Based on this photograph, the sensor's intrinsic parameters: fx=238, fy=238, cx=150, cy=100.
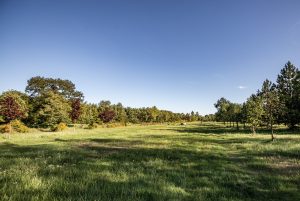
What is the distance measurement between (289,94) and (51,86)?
81.2m

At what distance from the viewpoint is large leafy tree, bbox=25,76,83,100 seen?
3396 inches

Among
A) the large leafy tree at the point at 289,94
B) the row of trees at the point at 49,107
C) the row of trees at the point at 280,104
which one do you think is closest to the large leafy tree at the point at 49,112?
the row of trees at the point at 49,107

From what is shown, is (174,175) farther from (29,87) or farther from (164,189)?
(29,87)

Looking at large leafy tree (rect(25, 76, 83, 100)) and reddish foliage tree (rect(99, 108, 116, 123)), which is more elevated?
large leafy tree (rect(25, 76, 83, 100))

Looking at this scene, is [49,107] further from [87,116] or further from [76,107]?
[87,116]

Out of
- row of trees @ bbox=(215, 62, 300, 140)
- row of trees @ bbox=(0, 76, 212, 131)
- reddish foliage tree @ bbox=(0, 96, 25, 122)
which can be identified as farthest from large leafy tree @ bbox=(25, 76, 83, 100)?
row of trees @ bbox=(215, 62, 300, 140)

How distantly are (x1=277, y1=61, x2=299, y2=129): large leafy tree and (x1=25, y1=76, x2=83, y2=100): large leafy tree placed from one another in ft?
240

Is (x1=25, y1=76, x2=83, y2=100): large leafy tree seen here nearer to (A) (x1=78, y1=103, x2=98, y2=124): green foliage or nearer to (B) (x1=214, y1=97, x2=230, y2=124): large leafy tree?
(A) (x1=78, y1=103, x2=98, y2=124): green foliage

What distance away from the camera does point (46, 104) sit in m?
69.6

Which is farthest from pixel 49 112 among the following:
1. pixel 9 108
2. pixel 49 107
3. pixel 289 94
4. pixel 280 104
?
pixel 289 94

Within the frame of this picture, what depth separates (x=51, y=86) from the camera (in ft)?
302

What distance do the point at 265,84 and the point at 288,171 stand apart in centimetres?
2715

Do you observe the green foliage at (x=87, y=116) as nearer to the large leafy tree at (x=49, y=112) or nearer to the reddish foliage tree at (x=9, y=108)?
the large leafy tree at (x=49, y=112)

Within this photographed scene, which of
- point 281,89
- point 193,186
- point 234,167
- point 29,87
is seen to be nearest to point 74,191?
point 193,186
